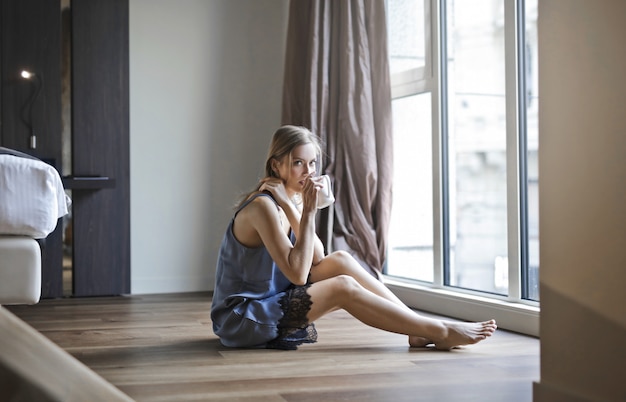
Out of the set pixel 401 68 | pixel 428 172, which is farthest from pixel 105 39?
pixel 428 172

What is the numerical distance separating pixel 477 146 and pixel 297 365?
5.64 feet

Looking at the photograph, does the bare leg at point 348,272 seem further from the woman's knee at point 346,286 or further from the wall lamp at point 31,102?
the wall lamp at point 31,102

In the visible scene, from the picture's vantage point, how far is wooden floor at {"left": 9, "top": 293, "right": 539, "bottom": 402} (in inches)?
82.7

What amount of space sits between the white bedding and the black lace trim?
2.86ft

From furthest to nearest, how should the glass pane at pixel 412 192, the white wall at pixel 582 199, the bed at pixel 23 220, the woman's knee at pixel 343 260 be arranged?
the glass pane at pixel 412 192, the woman's knee at pixel 343 260, the bed at pixel 23 220, the white wall at pixel 582 199

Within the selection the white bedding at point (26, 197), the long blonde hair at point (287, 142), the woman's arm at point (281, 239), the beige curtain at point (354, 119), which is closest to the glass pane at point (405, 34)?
the beige curtain at point (354, 119)

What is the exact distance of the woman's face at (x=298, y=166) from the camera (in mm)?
2906

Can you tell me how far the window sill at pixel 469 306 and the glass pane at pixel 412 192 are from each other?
0.14 m

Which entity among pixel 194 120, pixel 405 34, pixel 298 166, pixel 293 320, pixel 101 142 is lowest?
pixel 293 320

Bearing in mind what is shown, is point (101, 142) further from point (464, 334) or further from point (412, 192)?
point (464, 334)

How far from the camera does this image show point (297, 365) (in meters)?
2.51

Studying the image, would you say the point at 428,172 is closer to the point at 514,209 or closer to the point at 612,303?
the point at 514,209

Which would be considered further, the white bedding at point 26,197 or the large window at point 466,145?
the large window at point 466,145

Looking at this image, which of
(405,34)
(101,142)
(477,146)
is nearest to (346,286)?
(477,146)
